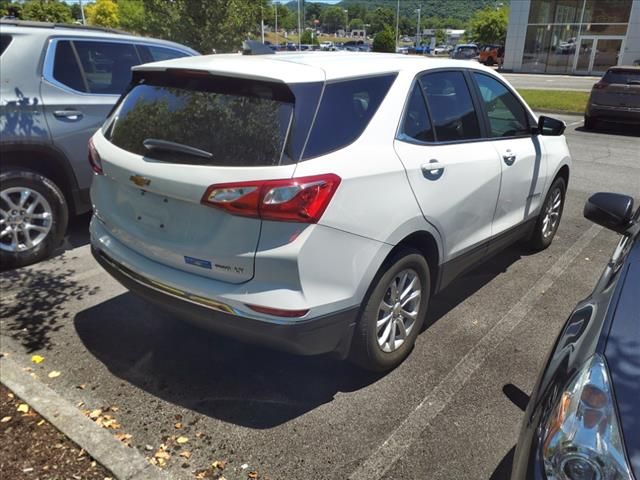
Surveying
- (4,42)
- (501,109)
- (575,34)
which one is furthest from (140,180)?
(575,34)

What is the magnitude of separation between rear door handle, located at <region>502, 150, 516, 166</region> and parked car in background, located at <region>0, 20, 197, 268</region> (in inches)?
144

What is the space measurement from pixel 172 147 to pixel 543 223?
3818 mm

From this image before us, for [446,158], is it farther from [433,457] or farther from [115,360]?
[115,360]

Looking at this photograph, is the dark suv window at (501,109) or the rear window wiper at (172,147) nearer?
the rear window wiper at (172,147)

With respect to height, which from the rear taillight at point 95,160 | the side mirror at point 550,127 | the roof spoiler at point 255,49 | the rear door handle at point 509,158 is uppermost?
the roof spoiler at point 255,49

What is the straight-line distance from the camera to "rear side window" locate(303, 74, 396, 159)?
2639mm

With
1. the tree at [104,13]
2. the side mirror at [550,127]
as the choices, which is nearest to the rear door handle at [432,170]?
the side mirror at [550,127]

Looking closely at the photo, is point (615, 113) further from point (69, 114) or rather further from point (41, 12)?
point (41, 12)

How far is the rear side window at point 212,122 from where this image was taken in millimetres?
2586

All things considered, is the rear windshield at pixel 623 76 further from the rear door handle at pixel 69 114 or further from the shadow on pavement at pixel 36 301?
the shadow on pavement at pixel 36 301

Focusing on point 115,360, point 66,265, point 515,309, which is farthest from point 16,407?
point 515,309

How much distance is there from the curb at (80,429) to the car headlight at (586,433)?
171cm

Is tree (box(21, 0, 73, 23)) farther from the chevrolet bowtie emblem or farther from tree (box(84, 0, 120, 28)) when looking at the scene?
the chevrolet bowtie emblem

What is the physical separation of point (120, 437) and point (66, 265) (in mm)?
2587
